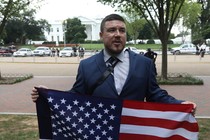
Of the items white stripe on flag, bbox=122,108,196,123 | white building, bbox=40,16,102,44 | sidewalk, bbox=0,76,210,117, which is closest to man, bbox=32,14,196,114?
white stripe on flag, bbox=122,108,196,123

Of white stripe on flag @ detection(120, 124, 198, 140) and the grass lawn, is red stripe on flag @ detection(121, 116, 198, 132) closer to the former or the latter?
white stripe on flag @ detection(120, 124, 198, 140)

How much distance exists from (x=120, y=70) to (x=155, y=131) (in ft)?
2.12

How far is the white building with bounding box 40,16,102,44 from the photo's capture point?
376 ft

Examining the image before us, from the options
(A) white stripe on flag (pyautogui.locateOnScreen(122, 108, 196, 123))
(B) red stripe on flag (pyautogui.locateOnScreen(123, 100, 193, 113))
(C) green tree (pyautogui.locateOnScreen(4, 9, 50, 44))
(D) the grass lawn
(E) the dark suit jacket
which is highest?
(C) green tree (pyautogui.locateOnScreen(4, 9, 50, 44))

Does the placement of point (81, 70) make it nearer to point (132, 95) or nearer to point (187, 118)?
point (132, 95)

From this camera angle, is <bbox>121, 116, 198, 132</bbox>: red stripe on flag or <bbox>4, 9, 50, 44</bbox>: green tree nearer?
<bbox>121, 116, 198, 132</bbox>: red stripe on flag

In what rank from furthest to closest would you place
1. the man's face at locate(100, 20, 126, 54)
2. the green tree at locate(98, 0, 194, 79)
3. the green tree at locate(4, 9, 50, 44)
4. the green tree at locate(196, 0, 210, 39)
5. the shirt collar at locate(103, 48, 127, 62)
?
the green tree at locate(4, 9, 50, 44) < the green tree at locate(196, 0, 210, 39) < the green tree at locate(98, 0, 194, 79) < the shirt collar at locate(103, 48, 127, 62) < the man's face at locate(100, 20, 126, 54)

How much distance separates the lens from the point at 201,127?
6.88 m

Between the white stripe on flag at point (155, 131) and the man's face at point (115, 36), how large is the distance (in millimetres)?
713

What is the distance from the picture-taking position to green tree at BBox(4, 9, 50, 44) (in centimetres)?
8881

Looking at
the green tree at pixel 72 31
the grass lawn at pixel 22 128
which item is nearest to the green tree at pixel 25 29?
the green tree at pixel 72 31

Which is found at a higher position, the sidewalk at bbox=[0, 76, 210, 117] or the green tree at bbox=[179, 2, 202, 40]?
the green tree at bbox=[179, 2, 202, 40]

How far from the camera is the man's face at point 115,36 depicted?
2.92 meters

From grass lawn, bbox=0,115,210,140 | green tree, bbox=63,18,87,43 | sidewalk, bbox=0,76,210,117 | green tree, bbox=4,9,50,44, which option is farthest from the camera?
green tree, bbox=63,18,87,43
